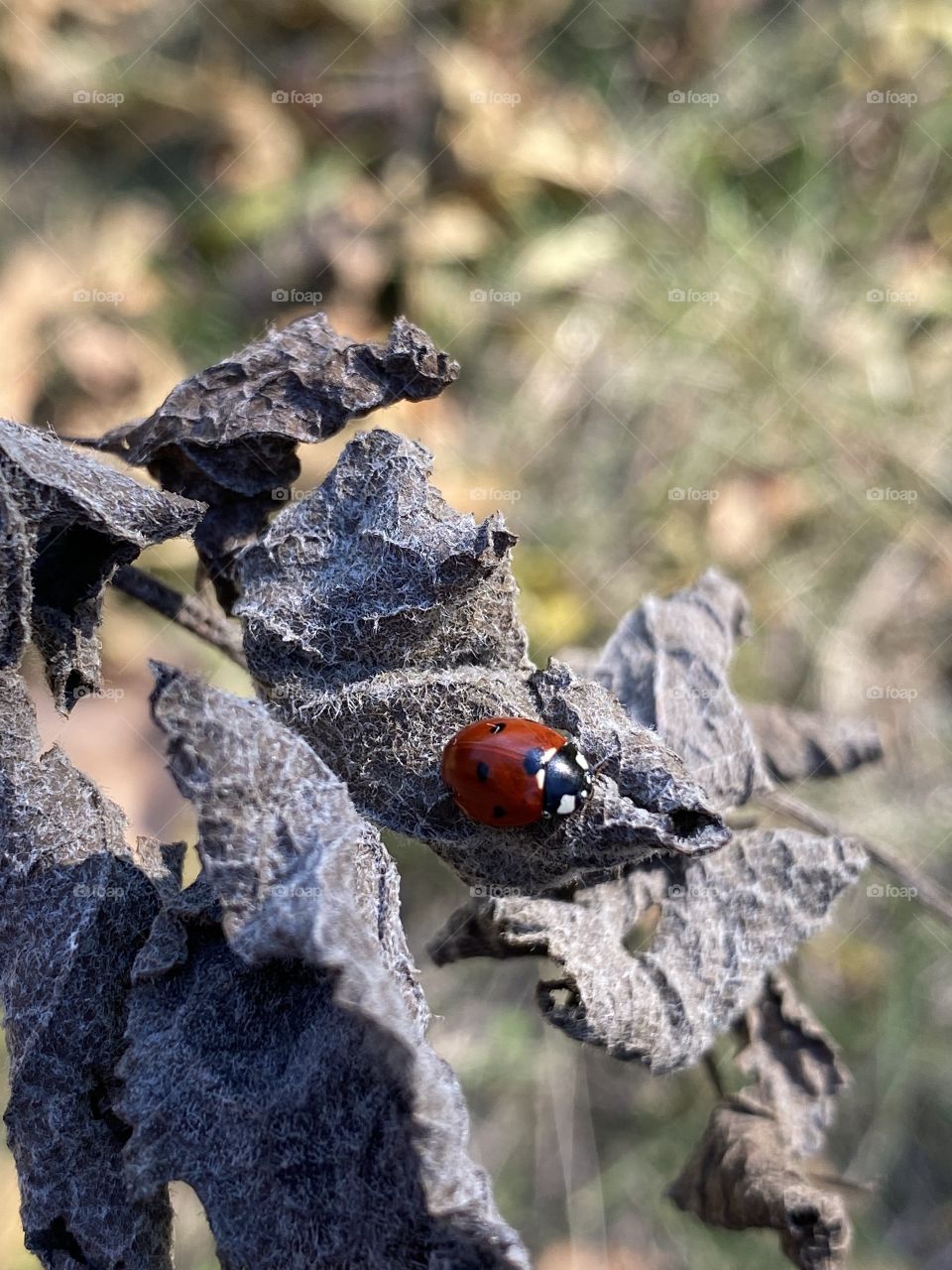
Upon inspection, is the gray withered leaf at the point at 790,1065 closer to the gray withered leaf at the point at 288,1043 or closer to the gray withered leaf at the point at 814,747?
the gray withered leaf at the point at 814,747

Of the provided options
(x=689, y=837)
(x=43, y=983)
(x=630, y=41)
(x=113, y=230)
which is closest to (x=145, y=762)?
(x=113, y=230)

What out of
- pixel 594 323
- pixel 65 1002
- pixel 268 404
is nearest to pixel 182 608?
pixel 268 404

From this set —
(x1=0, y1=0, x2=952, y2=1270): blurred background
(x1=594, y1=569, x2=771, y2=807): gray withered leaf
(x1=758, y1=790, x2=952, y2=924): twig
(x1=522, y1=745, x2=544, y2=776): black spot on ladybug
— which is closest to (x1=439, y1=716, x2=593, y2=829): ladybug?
(x1=522, y1=745, x2=544, y2=776): black spot on ladybug

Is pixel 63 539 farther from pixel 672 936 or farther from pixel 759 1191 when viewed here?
pixel 759 1191

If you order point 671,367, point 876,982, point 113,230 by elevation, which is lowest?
point 876,982

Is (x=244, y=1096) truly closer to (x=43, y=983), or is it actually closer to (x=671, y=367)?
(x=43, y=983)

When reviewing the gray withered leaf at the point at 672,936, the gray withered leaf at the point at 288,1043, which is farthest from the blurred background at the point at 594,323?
the gray withered leaf at the point at 288,1043

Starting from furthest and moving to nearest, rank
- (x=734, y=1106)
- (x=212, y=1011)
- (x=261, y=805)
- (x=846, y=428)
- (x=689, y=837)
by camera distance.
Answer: (x=846, y=428), (x=734, y=1106), (x=689, y=837), (x=212, y=1011), (x=261, y=805)

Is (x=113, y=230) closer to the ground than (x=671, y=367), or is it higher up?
closer to the ground
